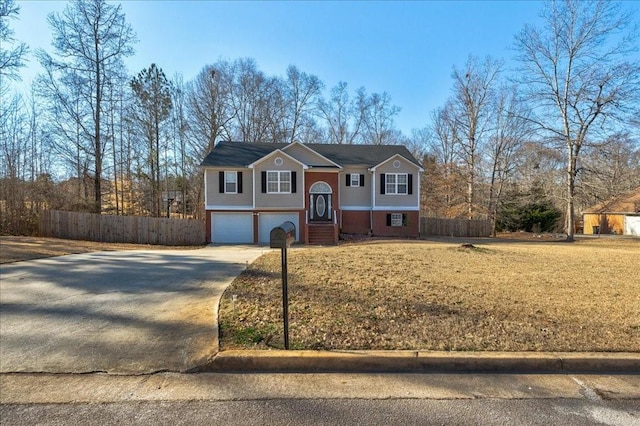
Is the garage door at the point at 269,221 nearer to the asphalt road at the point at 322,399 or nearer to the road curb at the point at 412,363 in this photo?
the road curb at the point at 412,363

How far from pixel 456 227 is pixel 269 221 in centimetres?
1720

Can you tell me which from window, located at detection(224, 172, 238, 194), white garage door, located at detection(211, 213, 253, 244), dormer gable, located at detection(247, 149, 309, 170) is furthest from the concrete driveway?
dormer gable, located at detection(247, 149, 309, 170)

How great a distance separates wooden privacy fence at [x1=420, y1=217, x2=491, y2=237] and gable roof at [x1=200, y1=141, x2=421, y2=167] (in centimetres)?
694

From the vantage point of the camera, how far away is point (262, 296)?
5.98 m

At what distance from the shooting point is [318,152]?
26500 mm

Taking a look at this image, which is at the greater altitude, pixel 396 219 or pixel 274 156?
pixel 274 156

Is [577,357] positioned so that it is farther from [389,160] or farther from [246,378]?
[389,160]

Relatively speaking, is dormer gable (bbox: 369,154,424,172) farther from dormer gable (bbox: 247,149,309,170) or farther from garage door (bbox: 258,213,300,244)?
garage door (bbox: 258,213,300,244)

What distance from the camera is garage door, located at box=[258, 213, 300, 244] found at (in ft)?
74.5

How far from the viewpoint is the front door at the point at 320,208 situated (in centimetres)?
2356

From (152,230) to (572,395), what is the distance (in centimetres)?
2280

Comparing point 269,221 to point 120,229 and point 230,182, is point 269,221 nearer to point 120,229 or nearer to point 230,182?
point 230,182

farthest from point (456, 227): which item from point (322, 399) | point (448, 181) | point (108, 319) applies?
point (322, 399)

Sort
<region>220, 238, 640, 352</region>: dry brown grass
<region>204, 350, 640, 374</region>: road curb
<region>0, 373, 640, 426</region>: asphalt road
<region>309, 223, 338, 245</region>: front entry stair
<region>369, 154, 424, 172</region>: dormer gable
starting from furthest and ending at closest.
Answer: <region>369, 154, 424, 172</region>: dormer gable → <region>309, 223, 338, 245</region>: front entry stair → <region>220, 238, 640, 352</region>: dry brown grass → <region>204, 350, 640, 374</region>: road curb → <region>0, 373, 640, 426</region>: asphalt road
